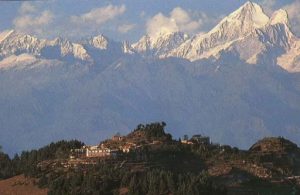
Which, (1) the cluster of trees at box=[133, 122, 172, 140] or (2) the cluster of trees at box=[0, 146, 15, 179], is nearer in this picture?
(2) the cluster of trees at box=[0, 146, 15, 179]

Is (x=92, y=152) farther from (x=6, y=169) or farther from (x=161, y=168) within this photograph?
(x=6, y=169)

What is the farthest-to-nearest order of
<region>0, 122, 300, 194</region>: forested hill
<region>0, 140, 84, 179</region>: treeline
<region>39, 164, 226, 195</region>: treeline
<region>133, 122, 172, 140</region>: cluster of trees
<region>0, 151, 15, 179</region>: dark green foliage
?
1. <region>133, 122, 172, 140</region>: cluster of trees
2. <region>0, 151, 15, 179</region>: dark green foliage
3. <region>0, 140, 84, 179</region>: treeline
4. <region>0, 122, 300, 194</region>: forested hill
5. <region>39, 164, 226, 195</region>: treeline

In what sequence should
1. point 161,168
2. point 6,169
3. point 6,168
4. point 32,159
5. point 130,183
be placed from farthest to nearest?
point 6,168 → point 6,169 → point 32,159 → point 161,168 → point 130,183

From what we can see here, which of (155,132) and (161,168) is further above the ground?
(155,132)

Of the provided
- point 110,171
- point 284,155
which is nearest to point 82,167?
point 110,171

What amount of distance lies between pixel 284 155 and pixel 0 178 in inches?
1739

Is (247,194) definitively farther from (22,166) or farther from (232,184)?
(22,166)

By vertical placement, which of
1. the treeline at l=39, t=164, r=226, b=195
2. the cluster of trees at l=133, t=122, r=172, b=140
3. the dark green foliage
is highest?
the cluster of trees at l=133, t=122, r=172, b=140

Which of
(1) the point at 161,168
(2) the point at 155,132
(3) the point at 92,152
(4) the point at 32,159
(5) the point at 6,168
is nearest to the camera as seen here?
(1) the point at 161,168

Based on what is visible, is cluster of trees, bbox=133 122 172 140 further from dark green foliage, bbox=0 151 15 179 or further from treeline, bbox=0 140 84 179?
dark green foliage, bbox=0 151 15 179

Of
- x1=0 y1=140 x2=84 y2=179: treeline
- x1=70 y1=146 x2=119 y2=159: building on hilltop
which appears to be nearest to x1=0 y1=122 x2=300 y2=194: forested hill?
x1=0 y1=140 x2=84 y2=179: treeline

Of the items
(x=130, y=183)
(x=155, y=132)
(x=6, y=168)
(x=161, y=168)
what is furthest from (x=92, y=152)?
(x=130, y=183)

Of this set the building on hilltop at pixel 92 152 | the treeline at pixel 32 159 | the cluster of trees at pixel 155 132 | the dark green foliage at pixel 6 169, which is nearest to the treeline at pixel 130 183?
the building on hilltop at pixel 92 152

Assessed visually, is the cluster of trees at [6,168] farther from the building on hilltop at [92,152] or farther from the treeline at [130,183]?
the treeline at [130,183]
